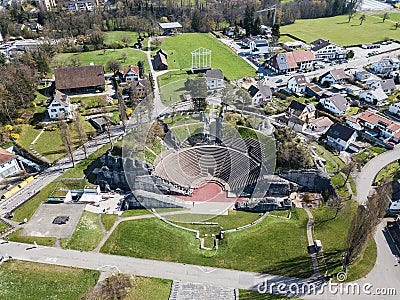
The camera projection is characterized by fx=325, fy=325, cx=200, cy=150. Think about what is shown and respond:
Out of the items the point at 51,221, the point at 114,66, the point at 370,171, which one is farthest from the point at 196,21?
the point at 51,221

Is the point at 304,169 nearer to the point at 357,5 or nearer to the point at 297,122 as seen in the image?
the point at 297,122

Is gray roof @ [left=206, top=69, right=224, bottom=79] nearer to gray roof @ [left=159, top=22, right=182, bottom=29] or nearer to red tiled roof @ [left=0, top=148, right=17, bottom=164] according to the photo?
red tiled roof @ [left=0, top=148, right=17, bottom=164]

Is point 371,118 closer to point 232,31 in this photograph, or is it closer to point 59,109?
point 59,109

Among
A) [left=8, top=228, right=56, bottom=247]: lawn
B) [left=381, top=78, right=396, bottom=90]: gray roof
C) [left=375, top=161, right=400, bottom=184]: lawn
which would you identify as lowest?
[left=8, top=228, right=56, bottom=247]: lawn

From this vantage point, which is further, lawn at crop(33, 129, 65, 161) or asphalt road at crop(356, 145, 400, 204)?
lawn at crop(33, 129, 65, 161)

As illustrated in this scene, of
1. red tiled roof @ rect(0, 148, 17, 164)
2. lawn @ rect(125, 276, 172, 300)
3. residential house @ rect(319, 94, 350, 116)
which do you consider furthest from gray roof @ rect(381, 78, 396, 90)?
red tiled roof @ rect(0, 148, 17, 164)

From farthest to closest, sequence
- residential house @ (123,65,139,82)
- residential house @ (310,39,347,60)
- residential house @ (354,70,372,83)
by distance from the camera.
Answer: residential house @ (310,39,347,60) < residential house @ (354,70,372,83) < residential house @ (123,65,139,82)

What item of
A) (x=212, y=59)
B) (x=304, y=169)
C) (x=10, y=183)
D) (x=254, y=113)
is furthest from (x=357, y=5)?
(x=10, y=183)
